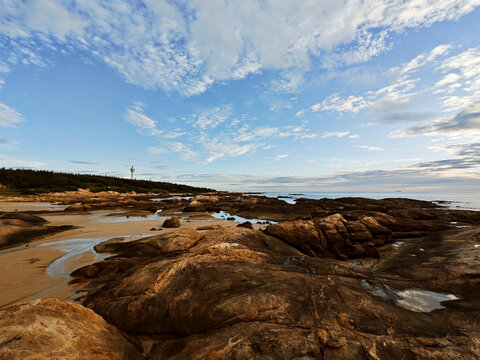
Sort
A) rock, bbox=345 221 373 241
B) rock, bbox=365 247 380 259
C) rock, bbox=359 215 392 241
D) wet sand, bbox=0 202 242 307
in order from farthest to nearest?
rock, bbox=359 215 392 241 → rock, bbox=345 221 373 241 → rock, bbox=365 247 380 259 → wet sand, bbox=0 202 242 307

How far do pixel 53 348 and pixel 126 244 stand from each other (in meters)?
9.81

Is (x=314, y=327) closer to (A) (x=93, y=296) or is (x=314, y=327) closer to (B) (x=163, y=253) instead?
(A) (x=93, y=296)

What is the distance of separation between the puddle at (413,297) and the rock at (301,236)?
574 cm

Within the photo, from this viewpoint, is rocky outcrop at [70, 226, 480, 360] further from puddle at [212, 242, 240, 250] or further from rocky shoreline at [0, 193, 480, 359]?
puddle at [212, 242, 240, 250]

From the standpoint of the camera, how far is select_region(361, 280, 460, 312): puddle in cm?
493

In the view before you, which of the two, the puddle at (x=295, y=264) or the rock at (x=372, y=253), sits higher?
the puddle at (x=295, y=264)

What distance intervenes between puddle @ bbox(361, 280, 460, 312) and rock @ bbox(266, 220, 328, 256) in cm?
574

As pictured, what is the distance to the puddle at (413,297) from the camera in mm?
4930

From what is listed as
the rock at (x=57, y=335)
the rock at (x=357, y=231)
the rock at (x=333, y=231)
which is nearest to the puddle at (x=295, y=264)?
the rock at (x=57, y=335)

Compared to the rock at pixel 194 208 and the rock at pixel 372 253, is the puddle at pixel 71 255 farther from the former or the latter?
the rock at pixel 194 208

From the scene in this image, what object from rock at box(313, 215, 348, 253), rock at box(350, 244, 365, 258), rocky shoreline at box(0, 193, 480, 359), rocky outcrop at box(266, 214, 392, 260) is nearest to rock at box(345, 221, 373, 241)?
rocky outcrop at box(266, 214, 392, 260)

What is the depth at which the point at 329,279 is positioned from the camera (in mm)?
5617

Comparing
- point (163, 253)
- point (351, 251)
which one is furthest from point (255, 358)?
point (351, 251)

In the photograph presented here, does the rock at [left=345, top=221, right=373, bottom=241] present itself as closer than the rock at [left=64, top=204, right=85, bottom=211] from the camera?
Yes
